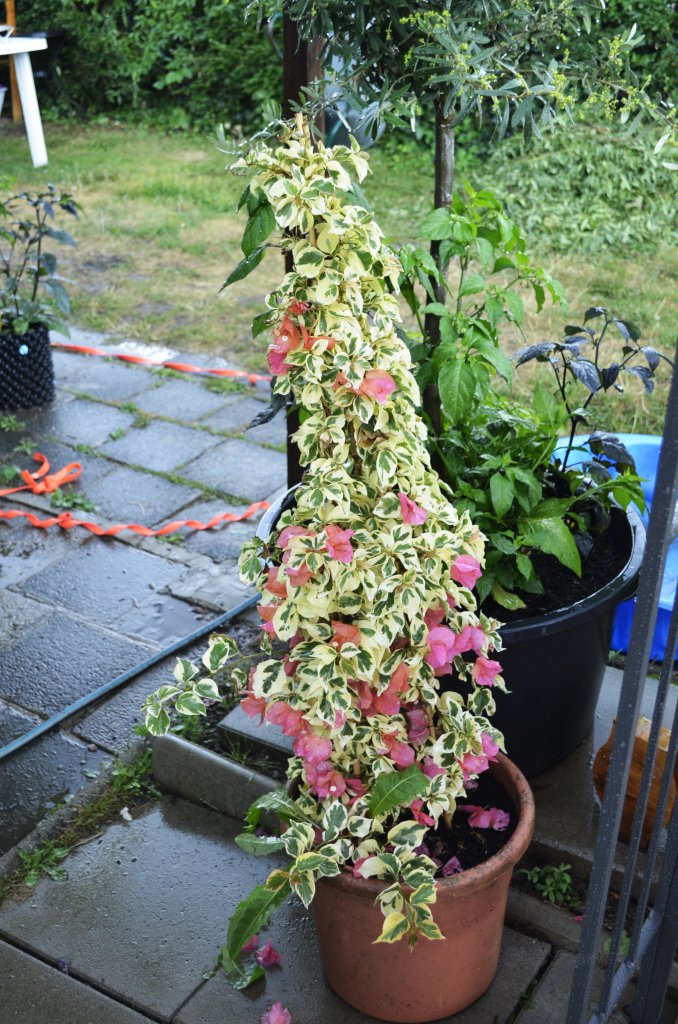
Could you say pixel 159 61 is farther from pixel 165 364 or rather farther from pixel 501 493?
pixel 501 493

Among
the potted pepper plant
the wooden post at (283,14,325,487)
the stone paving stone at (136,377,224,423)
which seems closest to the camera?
the potted pepper plant

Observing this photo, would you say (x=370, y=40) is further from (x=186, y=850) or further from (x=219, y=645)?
(x=186, y=850)

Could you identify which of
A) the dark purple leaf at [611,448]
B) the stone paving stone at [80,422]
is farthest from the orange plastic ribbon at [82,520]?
the dark purple leaf at [611,448]

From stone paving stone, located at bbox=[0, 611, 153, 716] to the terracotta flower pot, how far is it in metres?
1.20

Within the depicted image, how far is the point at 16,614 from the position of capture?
10.4 feet

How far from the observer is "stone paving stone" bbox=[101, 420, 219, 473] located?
13.2 ft

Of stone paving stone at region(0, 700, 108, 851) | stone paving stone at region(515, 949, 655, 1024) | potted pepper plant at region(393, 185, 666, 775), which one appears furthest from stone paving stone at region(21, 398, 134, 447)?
stone paving stone at region(515, 949, 655, 1024)

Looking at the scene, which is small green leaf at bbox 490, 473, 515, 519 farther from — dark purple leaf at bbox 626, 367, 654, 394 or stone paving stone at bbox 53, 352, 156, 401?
stone paving stone at bbox 53, 352, 156, 401

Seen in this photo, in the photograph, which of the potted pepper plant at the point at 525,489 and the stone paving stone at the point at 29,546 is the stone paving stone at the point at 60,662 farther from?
the potted pepper plant at the point at 525,489

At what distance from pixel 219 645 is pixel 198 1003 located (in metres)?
0.68

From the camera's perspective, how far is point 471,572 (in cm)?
176

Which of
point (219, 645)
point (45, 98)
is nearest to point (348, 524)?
point (219, 645)

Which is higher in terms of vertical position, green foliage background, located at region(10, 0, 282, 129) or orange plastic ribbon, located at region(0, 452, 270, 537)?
green foliage background, located at region(10, 0, 282, 129)

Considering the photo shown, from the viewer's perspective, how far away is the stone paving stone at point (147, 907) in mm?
2027
